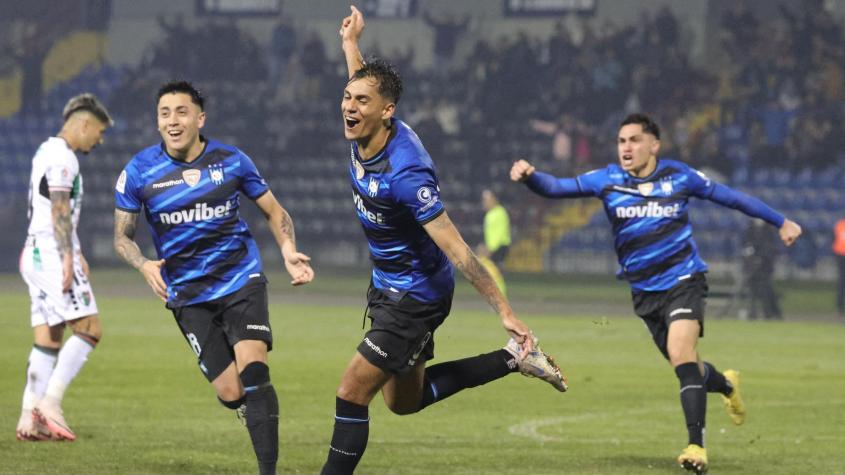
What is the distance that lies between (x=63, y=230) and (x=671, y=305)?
4.10 m

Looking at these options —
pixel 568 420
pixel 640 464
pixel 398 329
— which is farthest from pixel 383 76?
pixel 568 420

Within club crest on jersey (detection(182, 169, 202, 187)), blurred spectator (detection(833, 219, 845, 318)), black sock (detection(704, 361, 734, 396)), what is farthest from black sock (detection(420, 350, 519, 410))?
blurred spectator (detection(833, 219, 845, 318))

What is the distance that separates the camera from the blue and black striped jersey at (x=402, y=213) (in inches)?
266

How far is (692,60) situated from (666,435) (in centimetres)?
2686

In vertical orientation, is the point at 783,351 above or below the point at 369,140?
below

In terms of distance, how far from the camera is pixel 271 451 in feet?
24.6

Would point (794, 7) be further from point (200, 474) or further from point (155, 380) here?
point (200, 474)

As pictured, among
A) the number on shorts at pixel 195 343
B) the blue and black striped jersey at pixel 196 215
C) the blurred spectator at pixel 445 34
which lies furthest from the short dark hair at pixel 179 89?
the blurred spectator at pixel 445 34

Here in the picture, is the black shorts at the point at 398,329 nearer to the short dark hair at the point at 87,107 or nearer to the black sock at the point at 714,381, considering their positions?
the black sock at the point at 714,381

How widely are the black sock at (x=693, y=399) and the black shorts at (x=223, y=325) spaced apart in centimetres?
267

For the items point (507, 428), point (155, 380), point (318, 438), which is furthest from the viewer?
point (155, 380)

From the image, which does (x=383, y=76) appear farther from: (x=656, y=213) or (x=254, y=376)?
(x=656, y=213)

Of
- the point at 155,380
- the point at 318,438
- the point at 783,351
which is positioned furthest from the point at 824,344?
the point at 318,438

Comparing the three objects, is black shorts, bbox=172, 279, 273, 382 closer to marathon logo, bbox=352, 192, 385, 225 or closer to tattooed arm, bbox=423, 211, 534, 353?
marathon logo, bbox=352, 192, 385, 225
